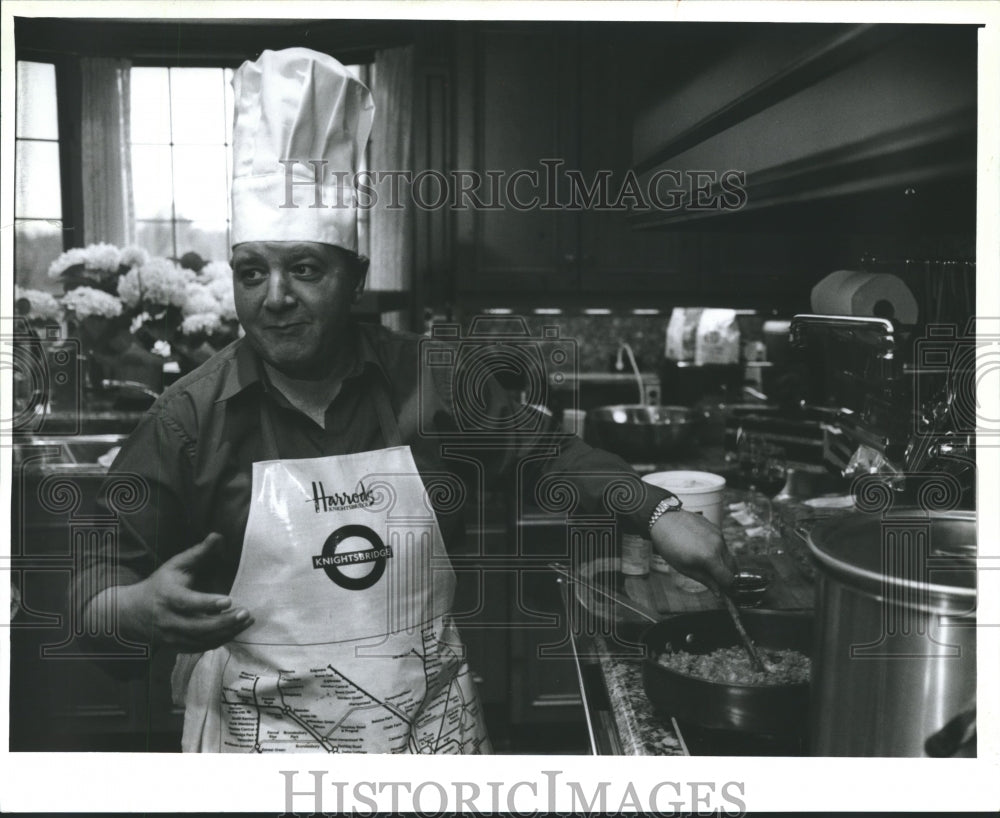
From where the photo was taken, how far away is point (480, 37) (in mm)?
2520

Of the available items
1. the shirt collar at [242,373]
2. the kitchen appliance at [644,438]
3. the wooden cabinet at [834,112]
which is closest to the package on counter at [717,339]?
the kitchen appliance at [644,438]

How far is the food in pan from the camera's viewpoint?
0.84 m

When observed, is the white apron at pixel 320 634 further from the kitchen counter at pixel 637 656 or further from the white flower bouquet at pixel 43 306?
the white flower bouquet at pixel 43 306

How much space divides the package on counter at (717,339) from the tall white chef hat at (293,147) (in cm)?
177

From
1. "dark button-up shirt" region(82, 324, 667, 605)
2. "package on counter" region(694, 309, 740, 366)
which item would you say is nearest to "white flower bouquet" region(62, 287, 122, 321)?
"dark button-up shirt" region(82, 324, 667, 605)

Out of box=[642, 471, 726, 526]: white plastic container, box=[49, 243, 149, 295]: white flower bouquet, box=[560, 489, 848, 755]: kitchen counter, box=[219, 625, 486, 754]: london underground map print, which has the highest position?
box=[49, 243, 149, 295]: white flower bouquet

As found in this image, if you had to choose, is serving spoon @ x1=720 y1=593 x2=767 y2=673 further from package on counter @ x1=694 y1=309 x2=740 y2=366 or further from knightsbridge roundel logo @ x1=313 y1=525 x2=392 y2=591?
package on counter @ x1=694 y1=309 x2=740 y2=366

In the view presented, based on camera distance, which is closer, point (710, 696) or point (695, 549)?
point (710, 696)

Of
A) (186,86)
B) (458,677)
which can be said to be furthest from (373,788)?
(186,86)

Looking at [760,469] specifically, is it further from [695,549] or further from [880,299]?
[695,549]

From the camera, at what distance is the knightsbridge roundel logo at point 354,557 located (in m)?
1.07

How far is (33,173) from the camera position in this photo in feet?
3.67

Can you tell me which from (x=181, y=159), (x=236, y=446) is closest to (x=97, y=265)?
(x=181, y=159)

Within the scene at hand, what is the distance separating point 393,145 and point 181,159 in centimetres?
67
